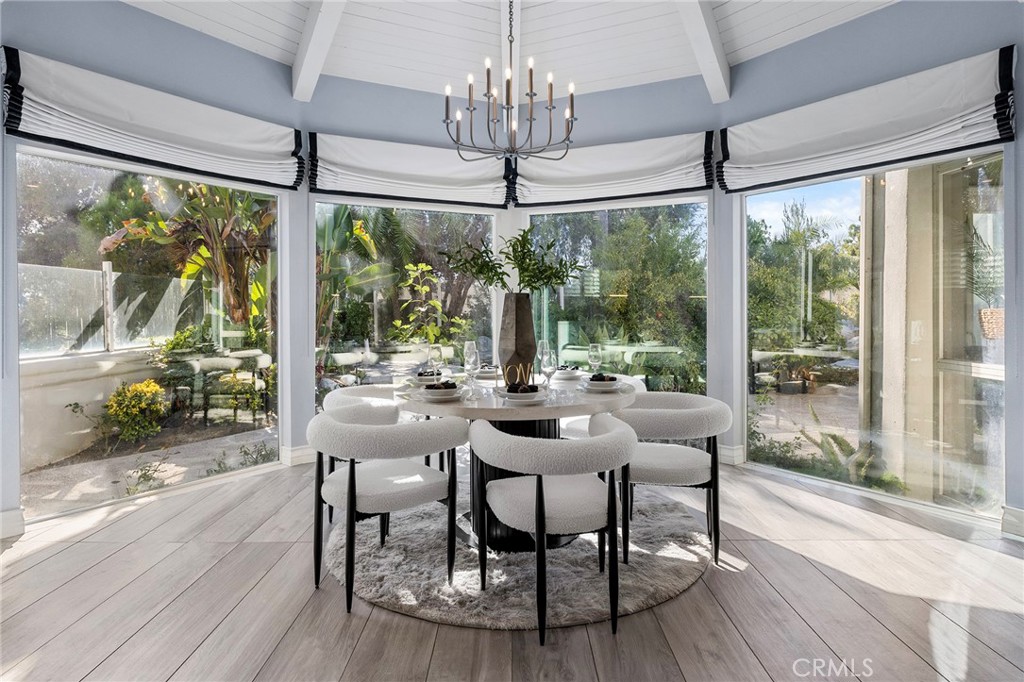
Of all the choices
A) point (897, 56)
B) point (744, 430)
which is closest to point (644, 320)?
point (744, 430)

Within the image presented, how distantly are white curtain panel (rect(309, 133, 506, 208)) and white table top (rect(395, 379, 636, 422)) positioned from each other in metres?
2.22

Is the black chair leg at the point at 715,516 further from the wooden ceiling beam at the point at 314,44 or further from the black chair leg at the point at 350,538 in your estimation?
the wooden ceiling beam at the point at 314,44

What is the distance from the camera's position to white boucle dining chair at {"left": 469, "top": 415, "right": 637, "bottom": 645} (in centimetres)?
173

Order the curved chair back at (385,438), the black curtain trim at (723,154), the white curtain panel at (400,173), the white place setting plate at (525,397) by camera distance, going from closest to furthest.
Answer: the curved chair back at (385,438) → the white place setting plate at (525,397) → the black curtain trim at (723,154) → the white curtain panel at (400,173)

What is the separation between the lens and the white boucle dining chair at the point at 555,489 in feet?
5.68

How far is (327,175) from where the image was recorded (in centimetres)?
388

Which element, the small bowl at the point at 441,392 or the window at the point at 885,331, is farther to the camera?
the window at the point at 885,331

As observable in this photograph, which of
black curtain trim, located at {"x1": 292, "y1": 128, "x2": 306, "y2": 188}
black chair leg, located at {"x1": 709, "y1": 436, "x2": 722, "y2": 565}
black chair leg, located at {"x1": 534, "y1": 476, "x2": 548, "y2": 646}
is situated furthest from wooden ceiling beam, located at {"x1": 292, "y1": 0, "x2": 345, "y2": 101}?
black chair leg, located at {"x1": 709, "y1": 436, "x2": 722, "y2": 565}

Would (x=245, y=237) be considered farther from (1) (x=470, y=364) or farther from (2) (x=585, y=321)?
(2) (x=585, y=321)

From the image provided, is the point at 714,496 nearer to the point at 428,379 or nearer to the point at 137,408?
the point at 428,379

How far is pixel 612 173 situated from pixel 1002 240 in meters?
2.38

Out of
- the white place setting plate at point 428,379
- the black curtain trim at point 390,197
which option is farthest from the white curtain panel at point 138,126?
the white place setting plate at point 428,379

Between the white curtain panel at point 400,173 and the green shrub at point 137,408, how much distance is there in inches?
69.1

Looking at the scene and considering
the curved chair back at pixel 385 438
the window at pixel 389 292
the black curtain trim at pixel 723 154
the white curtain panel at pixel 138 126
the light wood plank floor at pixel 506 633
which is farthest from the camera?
the window at pixel 389 292
